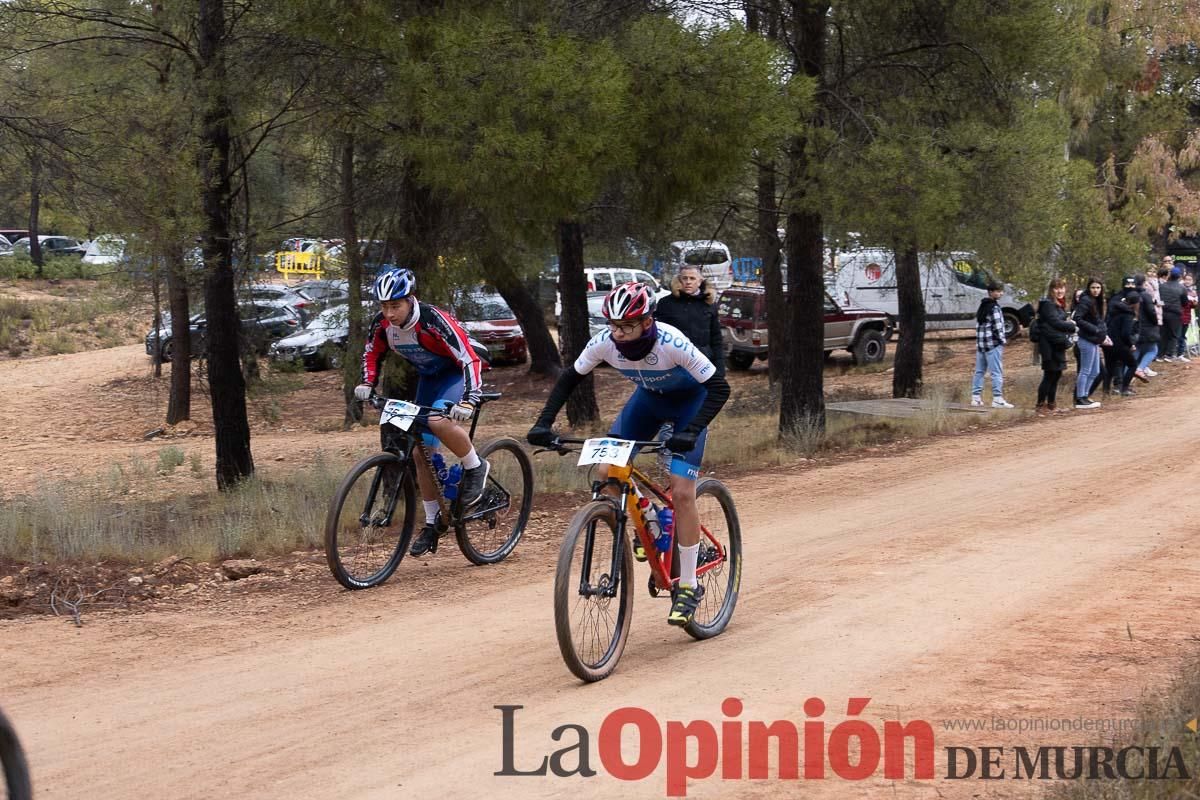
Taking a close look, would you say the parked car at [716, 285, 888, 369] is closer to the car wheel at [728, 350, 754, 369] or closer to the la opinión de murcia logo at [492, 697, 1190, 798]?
the car wheel at [728, 350, 754, 369]

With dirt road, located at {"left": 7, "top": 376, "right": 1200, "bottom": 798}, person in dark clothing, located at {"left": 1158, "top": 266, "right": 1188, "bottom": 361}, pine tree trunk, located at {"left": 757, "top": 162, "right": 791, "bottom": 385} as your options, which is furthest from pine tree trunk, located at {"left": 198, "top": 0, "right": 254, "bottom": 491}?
Answer: person in dark clothing, located at {"left": 1158, "top": 266, "right": 1188, "bottom": 361}

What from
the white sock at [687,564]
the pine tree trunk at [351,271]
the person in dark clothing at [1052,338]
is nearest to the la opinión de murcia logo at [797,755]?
the white sock at [687,564]

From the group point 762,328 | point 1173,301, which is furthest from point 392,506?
point 762,328

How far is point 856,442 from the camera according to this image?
17.8 m

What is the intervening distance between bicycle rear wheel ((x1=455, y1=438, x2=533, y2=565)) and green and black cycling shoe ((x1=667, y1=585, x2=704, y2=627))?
9.58 ft

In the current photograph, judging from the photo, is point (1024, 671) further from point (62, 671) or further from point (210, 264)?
point (210, 264)

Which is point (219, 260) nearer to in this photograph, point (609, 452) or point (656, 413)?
point (656, 413)

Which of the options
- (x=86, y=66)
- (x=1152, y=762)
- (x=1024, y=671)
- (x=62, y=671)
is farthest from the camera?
(x=86, y=66)

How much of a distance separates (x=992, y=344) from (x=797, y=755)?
16.1m

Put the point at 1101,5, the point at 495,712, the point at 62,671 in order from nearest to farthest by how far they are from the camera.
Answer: the point at 495,712 < the point at 62,671 < the point at 1101,5

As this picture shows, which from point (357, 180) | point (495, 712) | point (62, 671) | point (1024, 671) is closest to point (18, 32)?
point (357, 180)

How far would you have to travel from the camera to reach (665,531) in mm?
7457

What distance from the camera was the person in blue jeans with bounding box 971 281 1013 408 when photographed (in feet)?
68.0

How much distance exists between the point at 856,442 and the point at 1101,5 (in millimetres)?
12363
